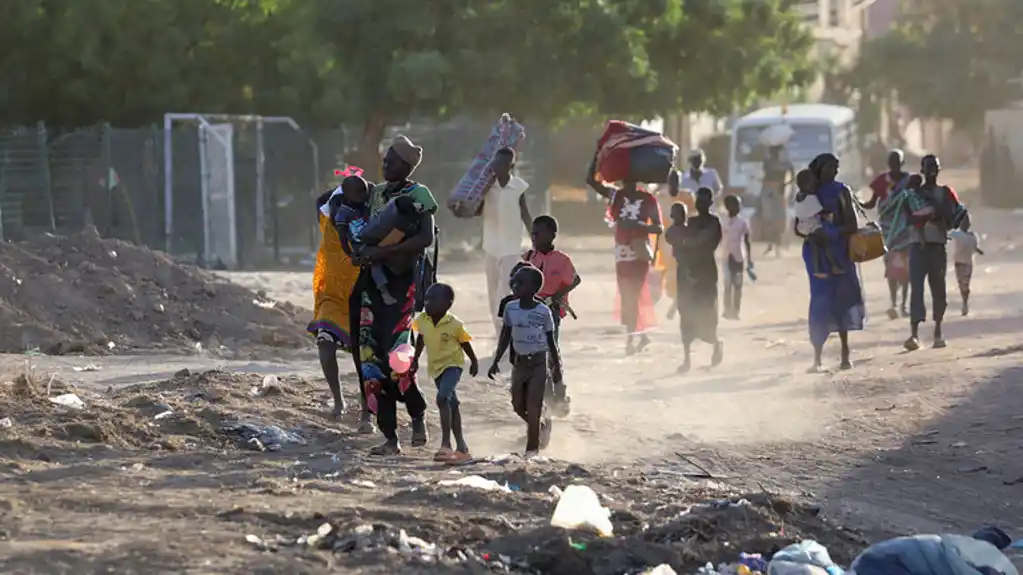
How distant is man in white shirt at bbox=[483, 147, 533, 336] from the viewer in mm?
11719

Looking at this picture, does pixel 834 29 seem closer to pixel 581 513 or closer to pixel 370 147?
pixel 370 147

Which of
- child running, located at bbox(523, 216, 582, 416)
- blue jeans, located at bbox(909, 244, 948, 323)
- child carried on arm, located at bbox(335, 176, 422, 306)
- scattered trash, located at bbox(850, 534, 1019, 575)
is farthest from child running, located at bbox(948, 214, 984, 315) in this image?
scattered trash, located at bbox(850, 534, 1019, 575)

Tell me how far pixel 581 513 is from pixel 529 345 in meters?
2.35

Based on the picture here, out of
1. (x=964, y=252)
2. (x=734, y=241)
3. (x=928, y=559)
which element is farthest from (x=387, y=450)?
(x=964, y=252)

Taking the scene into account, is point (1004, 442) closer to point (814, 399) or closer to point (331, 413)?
point (814, 399)

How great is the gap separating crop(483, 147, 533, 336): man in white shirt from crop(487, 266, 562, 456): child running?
2637 mm

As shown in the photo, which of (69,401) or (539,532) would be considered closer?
(539,532)

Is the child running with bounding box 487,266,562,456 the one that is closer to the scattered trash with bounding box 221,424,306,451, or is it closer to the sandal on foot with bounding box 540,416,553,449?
the sandal on foot with bounding box 540,416,553,449

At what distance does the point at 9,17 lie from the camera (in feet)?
87.0

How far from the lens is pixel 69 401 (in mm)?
9469

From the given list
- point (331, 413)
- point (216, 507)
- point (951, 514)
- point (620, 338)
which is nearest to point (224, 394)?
point (331, 413)

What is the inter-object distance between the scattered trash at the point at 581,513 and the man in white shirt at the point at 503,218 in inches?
197

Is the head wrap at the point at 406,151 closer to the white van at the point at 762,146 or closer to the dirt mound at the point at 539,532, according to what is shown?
the dirt mound at the point at 539,532

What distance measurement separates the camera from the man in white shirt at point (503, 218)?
461 inches
